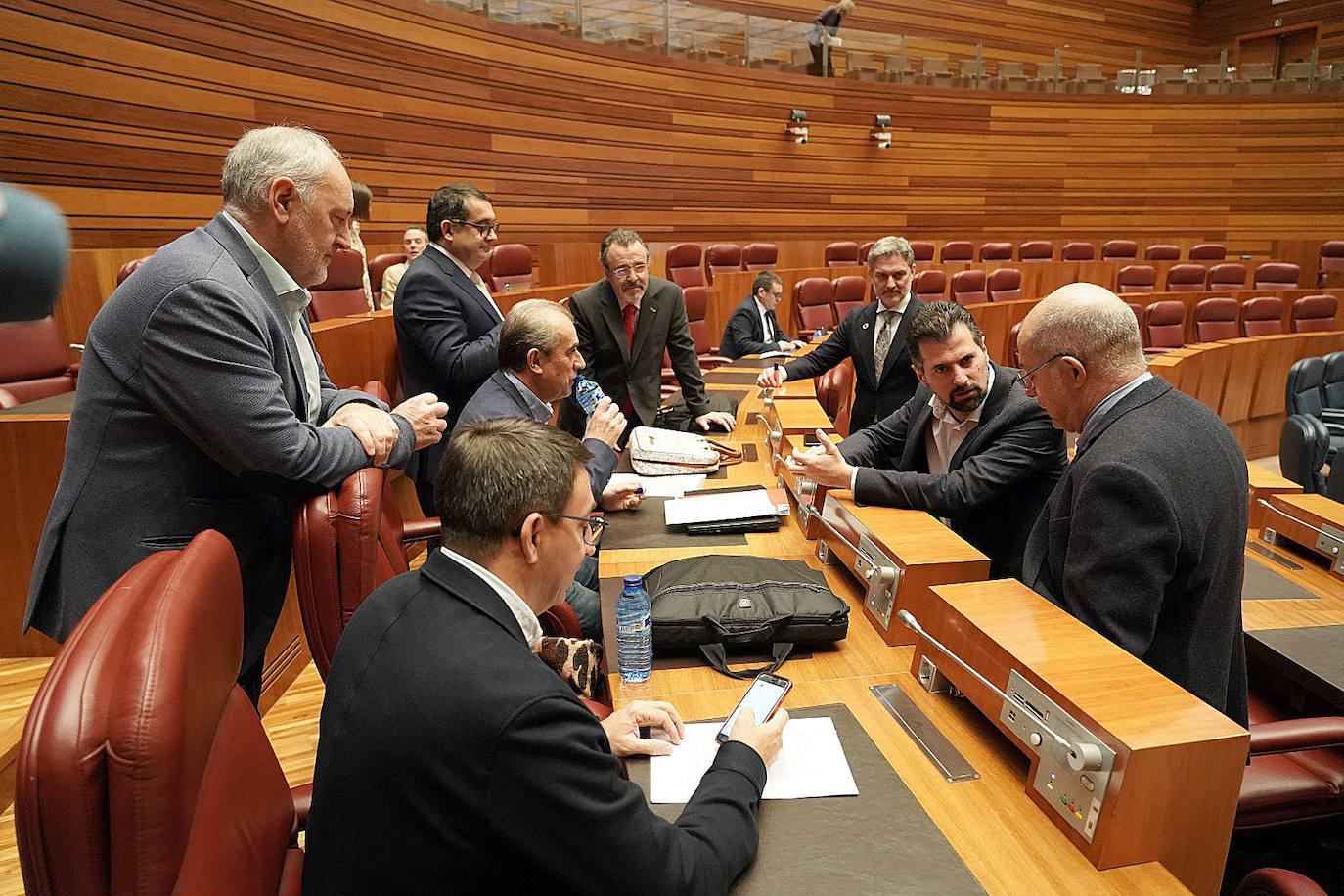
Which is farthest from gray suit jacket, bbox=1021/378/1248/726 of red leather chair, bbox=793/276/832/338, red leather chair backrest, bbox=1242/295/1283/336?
red leather chair backrest, bbox=1242/295/1283/336

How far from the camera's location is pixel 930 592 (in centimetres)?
136

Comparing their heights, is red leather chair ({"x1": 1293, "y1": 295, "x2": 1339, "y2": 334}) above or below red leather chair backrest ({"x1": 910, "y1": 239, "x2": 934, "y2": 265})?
below

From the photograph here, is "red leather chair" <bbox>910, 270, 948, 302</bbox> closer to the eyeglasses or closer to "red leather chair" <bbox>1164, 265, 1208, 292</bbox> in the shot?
"red leather chair" <bbox>1164, 265, 1208, 292</bbox>

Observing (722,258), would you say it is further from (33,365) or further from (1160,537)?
(1160,537)

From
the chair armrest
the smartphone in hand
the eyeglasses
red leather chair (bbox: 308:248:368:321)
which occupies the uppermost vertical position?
the eyeglasses

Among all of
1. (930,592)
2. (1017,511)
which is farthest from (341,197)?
(1017,511)

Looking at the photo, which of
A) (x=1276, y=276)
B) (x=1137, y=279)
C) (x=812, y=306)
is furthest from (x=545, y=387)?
(x=1276, y=276)

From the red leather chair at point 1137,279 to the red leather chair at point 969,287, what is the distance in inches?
77.4

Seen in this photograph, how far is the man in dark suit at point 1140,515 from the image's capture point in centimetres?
125

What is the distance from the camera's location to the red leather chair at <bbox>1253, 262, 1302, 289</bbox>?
865 centimetres

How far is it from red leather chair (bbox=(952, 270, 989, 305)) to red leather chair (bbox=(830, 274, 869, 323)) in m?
0.87

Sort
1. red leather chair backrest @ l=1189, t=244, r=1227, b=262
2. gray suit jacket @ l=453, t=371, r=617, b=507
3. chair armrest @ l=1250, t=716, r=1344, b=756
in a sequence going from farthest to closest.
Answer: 1. red leather chair backrest @ l=1189, t=244, r=1227, b=262
2. gray suit jacket @ l=453, t=371, r=617, b=507
3. chair armrest @ l=1250, t=716, r=1344, b=756

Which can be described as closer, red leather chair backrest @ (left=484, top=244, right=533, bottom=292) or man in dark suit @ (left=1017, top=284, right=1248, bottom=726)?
man in dark suit @ (left=1017, top=284, right=1248, bottom=726)

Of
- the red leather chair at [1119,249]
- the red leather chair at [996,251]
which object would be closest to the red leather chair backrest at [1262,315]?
the red leather chair at [996,251]
